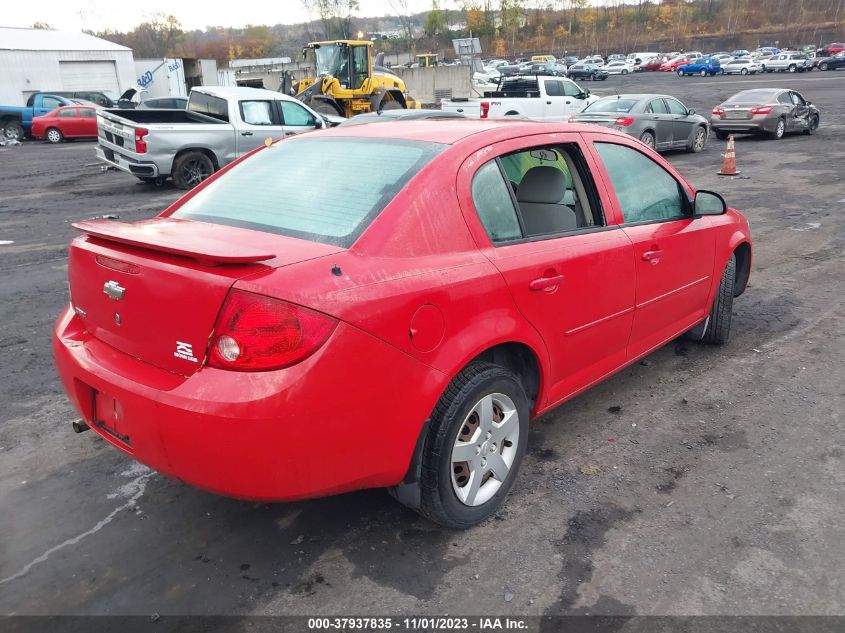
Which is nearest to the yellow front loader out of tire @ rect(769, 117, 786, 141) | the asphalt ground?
tire @ rect(769, 117, 786, 141)

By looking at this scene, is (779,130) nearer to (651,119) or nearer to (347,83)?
(651,119)

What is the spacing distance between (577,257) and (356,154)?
1192 millimetres

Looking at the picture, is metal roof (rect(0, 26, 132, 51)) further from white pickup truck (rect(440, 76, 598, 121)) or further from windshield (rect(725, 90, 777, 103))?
windshield (rect(725, 90, 777, 103))

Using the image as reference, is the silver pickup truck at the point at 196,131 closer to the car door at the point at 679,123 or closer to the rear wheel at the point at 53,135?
the car door at the point at 679,123

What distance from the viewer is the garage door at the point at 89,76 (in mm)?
38625

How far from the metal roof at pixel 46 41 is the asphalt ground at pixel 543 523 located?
39408 millimetres

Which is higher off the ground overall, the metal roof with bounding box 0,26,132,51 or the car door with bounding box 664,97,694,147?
the metal roof with bounding box 0,26,132,51

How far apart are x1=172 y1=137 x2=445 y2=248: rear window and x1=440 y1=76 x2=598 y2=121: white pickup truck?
16.2 meters

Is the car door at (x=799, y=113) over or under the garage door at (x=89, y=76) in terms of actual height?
under

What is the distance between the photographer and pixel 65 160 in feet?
62.7

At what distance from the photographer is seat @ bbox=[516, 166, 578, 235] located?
3525 mm

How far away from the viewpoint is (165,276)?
2.52m

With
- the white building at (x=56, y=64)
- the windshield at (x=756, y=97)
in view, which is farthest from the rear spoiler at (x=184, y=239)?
the white building at (x=56, y=64)

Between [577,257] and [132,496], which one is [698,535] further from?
[132,496]
